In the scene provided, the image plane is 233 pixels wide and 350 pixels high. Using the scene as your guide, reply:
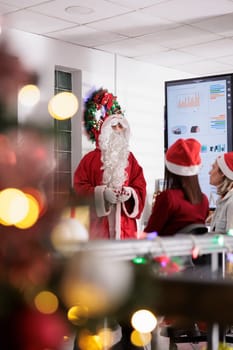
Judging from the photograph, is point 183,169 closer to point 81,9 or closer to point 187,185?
point 187,185

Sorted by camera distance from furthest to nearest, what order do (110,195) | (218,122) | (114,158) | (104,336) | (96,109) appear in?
(96,109) < (218,122) < (114,158) < (110,195) < (104,336)

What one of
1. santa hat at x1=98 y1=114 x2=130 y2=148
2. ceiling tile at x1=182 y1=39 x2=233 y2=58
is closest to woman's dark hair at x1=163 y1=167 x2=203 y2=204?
santa hat at x1=98 y1=114 x2=130 y2=148

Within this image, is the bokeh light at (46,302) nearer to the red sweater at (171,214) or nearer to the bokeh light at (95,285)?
the bokeh light at (95,285)

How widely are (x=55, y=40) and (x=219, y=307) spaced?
6.33 m

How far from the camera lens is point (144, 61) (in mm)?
7938

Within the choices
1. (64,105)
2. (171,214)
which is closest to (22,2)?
(171,214)

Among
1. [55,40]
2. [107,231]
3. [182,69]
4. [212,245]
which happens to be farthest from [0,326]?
[182,69]

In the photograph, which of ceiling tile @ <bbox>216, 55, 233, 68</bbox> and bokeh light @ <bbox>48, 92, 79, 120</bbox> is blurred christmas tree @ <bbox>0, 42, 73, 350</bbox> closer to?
bokeh light @ <bbox>48, 92, 79, 120</bbox>

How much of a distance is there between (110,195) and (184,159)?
2.34 ft

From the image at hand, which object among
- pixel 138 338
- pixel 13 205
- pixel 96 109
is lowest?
pixel 138 338

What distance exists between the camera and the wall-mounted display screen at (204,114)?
6617mm

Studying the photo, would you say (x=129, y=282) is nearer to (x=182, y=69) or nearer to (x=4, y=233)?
(x=4, y=233)

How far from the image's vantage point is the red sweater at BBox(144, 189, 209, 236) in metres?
3.56

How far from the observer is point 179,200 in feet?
11.8
